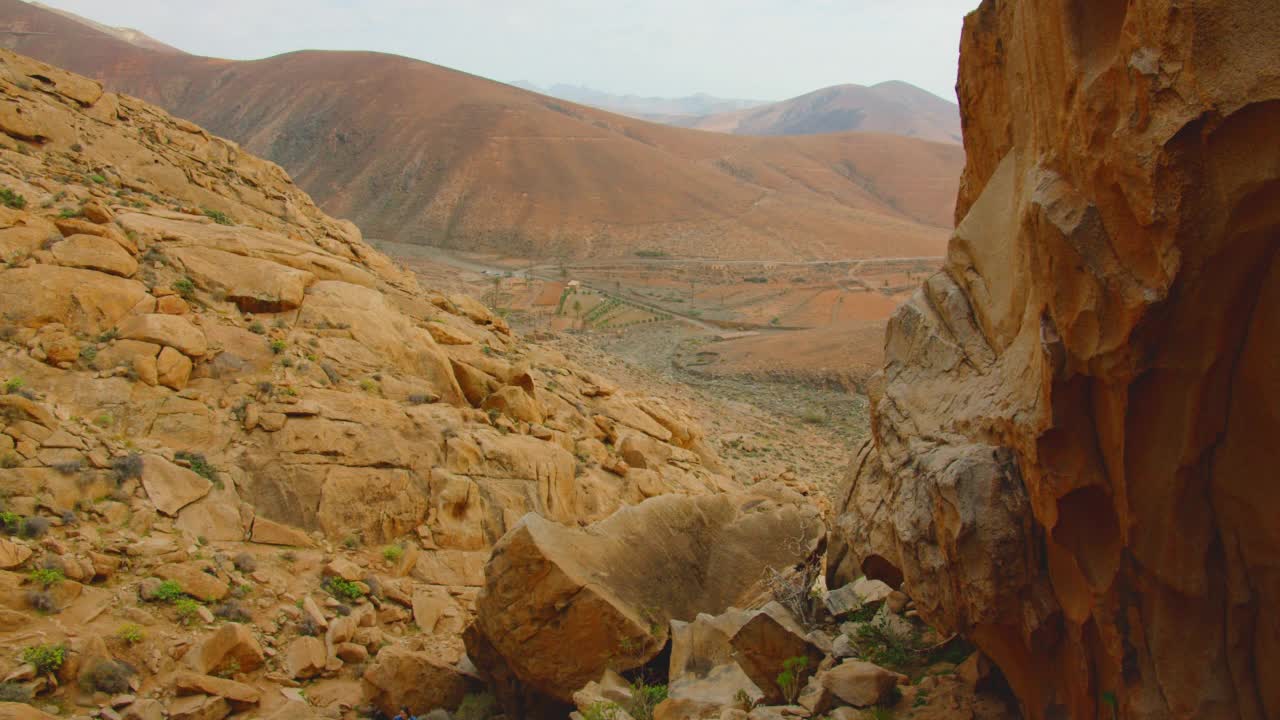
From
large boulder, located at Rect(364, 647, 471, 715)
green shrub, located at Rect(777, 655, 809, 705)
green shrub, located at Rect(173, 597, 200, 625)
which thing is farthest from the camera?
green shrub, located at Rect(173, 597, 200, 625)

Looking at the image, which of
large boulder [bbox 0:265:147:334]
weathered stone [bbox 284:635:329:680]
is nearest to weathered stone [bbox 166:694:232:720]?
weathered stone [bbox 284:635:329:680]

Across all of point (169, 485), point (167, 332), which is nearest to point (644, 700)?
point (169, 485)

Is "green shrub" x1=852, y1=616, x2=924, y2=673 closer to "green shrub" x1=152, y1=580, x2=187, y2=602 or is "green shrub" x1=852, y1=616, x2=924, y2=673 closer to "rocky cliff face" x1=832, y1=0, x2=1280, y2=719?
"rocky cliff face" x1=832, y1=0, x2=1280, y2=719

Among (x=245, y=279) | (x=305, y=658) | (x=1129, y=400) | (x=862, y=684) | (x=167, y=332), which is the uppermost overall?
(x=1129, y=400)

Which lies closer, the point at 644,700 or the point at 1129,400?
the point at 1129,400

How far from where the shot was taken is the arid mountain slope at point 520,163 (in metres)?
79.9

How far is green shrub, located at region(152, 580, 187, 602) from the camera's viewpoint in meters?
9.18

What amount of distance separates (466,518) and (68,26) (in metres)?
151

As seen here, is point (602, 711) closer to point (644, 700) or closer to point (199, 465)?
point (644, 700)

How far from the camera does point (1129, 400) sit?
4.21 meters

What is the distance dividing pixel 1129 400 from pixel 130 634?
9232mm

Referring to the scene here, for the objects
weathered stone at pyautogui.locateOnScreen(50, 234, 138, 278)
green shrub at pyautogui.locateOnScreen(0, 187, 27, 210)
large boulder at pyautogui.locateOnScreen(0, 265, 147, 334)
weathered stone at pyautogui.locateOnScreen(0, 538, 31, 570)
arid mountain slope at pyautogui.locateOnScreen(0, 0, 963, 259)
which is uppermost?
arid mountain slope at pyautogui.locateOnScreen(0, 0, 963, 259)

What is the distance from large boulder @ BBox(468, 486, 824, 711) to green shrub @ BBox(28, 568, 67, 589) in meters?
4.32

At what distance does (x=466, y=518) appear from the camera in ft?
40.4
